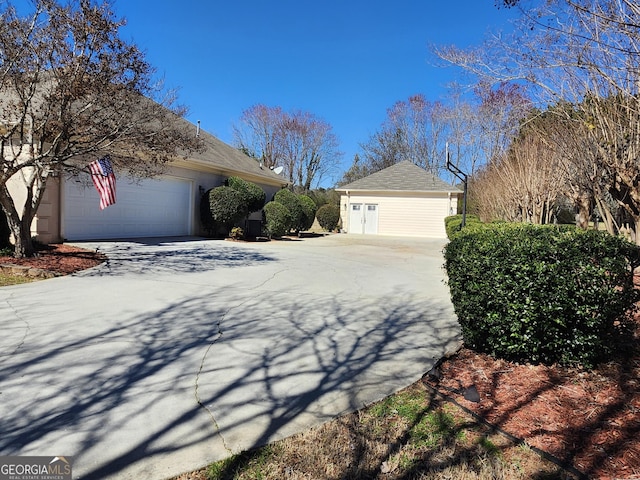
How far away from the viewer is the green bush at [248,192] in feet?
52.8

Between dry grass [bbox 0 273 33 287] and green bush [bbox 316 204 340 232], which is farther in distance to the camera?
green bush [bbox 316 204 340 232]

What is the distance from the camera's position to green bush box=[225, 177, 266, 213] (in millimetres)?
16094

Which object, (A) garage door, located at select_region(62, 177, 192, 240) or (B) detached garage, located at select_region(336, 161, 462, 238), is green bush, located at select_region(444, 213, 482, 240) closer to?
(B) detached garage, located at select_region(336, 161, 462, 238)

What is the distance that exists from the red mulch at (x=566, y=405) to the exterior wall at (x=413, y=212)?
20954mm

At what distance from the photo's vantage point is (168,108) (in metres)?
8.90

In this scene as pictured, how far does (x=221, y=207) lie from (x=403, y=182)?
13.8 m

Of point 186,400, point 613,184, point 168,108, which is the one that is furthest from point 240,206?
point 186,400

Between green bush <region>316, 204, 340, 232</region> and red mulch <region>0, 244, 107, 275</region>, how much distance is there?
58.6 ft

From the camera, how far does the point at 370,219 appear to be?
2542cm

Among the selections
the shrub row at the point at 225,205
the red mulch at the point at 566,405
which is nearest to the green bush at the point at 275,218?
the shrub row at the point at 225,205

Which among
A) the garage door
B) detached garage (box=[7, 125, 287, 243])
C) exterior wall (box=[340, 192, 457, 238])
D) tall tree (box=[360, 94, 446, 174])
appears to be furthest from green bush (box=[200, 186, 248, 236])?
tall tree (box=[360, 94, 446, 174])

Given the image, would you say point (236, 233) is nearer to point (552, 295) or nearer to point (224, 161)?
point (224, 161)
